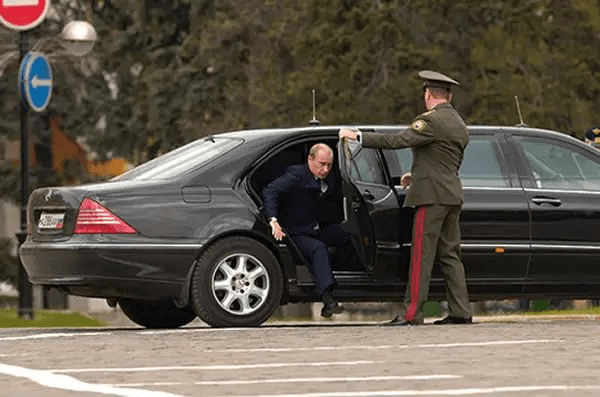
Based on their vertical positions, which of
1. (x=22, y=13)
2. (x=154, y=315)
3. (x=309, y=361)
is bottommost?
(x=154, y=315)

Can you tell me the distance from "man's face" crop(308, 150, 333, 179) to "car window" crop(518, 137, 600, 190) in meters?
1.55

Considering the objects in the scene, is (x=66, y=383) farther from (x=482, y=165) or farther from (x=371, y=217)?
(x=482, y=165)

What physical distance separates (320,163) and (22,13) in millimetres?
9772

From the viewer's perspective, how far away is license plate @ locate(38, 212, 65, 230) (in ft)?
51.4

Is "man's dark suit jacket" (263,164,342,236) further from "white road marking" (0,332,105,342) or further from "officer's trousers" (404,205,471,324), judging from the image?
"white road marking" (0,332,105,342)

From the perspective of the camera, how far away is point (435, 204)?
1567 centimetres

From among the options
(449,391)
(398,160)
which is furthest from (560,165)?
(449,391)

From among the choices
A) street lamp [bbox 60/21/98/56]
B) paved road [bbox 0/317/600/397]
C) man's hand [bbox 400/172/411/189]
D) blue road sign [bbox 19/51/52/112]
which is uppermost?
street lamp [bbox 60/21/98/56]

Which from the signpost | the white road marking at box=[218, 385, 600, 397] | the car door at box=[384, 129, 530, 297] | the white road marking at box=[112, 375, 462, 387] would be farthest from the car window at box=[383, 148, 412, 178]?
the signpost

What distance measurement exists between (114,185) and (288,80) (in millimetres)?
23671

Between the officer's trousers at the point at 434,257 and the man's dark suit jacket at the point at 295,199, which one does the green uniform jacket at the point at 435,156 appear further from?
the man's dark suit jacket at the point at 295,199

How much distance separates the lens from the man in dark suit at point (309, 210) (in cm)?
1577

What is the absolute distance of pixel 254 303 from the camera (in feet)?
51.3

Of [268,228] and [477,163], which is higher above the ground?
[477,163]
